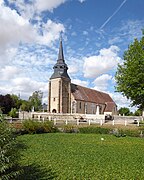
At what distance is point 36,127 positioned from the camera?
23719mm

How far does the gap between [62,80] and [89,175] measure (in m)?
51.4

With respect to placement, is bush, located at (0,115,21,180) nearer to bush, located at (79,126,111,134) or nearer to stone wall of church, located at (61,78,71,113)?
bush, located at (79,126,111,134)

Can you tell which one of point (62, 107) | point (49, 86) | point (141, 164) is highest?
point (49, 86)

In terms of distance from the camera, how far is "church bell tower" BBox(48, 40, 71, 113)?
5916 cm

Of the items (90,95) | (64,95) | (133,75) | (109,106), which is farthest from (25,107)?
(133,75)

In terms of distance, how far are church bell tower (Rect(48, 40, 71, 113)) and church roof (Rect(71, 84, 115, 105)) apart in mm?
2503

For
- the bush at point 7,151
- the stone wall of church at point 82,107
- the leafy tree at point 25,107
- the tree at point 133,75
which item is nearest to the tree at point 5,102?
the leafy tree at point 25,107

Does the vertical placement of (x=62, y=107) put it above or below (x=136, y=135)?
above

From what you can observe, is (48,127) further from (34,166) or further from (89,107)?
(89,107)

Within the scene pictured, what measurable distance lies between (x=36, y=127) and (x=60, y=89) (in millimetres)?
35601

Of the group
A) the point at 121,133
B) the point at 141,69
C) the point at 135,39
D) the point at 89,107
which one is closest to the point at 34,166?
the point at 121,133

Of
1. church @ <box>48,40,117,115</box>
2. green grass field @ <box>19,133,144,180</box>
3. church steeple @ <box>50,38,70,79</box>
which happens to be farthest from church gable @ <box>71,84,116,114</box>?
green grass field @ <box>19,133,144,180</box>

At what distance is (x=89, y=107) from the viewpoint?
65062 millimetres

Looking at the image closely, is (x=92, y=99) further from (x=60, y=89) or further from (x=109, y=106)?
(x=60, y=89)
